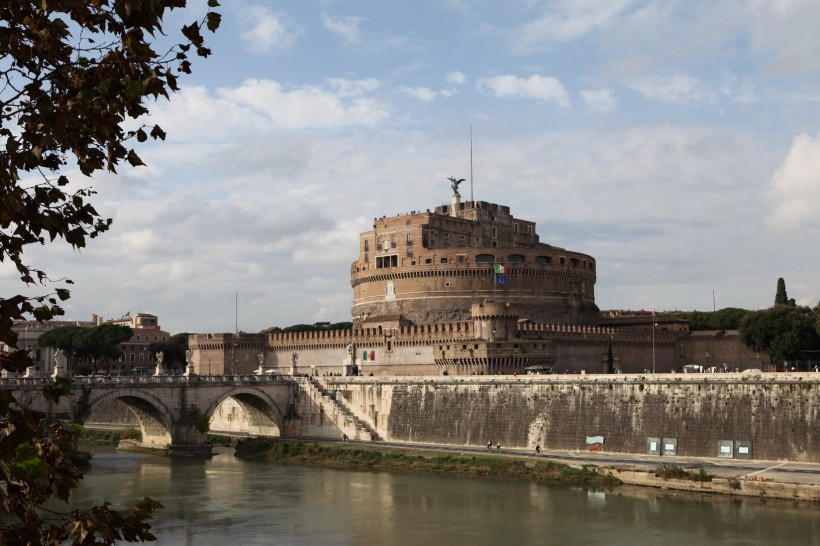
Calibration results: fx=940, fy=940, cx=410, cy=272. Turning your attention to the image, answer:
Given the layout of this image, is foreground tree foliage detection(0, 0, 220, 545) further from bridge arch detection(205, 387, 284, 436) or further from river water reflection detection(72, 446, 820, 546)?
bridge arch detection(205, 387, 284, 436)

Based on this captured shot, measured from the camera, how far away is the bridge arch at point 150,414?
50531 mm

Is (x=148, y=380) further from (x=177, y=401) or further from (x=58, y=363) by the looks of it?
(x=58, y=363)

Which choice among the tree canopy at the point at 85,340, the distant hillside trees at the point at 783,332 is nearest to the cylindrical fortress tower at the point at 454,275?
the distant hillside trees at the point at 783,332

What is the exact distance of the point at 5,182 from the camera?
575 centimetres

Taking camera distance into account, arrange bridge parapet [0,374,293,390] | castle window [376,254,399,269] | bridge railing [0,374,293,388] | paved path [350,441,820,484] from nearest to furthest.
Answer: paved path [350,441,820,484] < bridge parapet [0,374,293,390] < bridge railing [0,374,293,388] < castle window [376,254,399,269]

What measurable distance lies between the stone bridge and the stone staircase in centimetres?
6

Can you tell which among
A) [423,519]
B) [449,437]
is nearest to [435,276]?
[449,437]

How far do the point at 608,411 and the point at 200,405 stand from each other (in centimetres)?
2330

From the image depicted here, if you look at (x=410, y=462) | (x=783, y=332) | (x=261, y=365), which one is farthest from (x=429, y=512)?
(x=783, y=332)

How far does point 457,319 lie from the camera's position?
69.2 metres

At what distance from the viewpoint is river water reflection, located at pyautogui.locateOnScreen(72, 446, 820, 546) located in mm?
28719

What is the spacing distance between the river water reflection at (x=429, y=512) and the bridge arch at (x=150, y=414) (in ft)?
25.6

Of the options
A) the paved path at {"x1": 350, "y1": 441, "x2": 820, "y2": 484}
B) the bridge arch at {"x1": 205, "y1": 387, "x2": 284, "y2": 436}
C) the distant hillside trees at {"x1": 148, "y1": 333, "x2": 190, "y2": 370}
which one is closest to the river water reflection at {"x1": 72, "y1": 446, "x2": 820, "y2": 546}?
the paved path at {"x1": 350, "y1": 441, "x2": 820, "y2": 484}

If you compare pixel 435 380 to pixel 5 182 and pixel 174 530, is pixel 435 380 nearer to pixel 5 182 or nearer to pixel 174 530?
pixel 174 530
